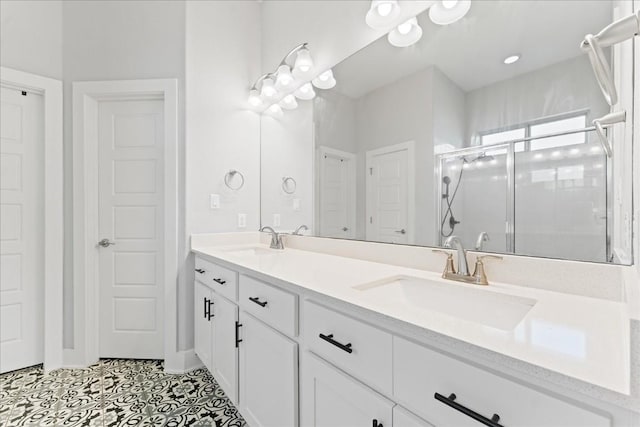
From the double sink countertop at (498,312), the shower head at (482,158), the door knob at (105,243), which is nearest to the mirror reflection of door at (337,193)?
the double sink countertop at (498,312)

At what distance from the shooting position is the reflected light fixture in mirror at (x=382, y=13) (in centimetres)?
153

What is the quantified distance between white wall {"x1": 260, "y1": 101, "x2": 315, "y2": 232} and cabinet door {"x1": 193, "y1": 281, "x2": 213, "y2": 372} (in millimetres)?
719

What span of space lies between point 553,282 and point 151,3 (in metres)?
2.95

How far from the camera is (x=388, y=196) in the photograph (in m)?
1.56

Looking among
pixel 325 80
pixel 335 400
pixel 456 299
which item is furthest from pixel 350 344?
pixel 325 80

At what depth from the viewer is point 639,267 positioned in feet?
2.31

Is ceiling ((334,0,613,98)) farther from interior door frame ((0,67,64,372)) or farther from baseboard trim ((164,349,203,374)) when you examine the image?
interior door frame ((0,67,64,372))

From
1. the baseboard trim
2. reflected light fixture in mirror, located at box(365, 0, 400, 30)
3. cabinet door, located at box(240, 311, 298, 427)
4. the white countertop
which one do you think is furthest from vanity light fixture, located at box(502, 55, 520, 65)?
the baseboard trim

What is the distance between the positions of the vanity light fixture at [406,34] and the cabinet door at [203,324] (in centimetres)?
173

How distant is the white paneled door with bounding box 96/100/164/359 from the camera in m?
2.37

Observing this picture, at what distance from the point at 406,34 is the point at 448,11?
0.72ft

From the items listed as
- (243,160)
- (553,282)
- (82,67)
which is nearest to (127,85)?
(82,67)

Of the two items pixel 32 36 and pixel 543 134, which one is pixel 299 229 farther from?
pixel 32 36

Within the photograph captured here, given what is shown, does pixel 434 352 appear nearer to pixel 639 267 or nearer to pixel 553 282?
pixel 639 267
